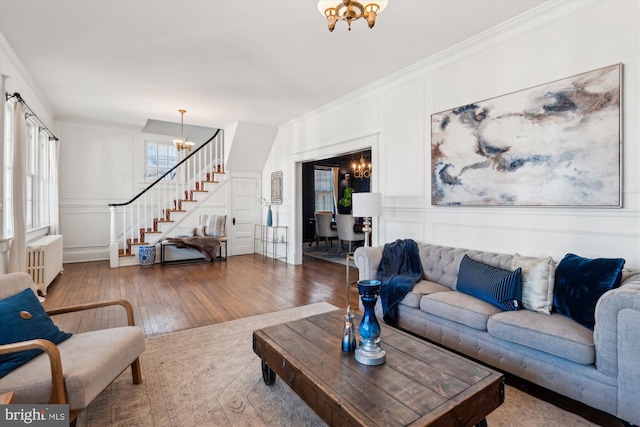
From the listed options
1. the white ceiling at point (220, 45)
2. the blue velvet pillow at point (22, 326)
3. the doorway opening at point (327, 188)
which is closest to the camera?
the blue velvet pillow at point (22, 326)

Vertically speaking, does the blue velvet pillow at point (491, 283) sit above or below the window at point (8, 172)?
below

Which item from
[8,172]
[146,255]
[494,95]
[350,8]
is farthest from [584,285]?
[146,255]

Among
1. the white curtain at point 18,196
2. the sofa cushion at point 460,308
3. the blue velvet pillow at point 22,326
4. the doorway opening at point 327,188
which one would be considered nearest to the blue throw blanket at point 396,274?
the sofa cushion at point 460,308

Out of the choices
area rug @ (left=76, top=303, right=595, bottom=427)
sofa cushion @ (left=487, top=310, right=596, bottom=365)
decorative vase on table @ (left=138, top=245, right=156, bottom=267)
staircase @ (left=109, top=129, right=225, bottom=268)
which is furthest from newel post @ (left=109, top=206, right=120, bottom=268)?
sofa cushion @ (left=487, top=310, right=596, bottom=365)

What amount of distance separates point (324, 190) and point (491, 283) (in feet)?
27.5

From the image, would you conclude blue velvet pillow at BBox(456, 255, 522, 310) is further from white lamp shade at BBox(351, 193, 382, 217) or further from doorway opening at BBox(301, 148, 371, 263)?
doorway opening at BBox(301, 148, 371, 263)

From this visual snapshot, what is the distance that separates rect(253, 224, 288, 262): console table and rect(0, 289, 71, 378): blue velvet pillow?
5022 millimetres

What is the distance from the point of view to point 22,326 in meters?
1.79

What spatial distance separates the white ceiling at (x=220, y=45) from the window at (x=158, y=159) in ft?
8.32

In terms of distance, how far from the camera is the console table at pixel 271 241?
23.2 feet

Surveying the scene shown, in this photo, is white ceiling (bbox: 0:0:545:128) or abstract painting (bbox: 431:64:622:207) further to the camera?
white ceiling (bbox: 0:0:545:128)

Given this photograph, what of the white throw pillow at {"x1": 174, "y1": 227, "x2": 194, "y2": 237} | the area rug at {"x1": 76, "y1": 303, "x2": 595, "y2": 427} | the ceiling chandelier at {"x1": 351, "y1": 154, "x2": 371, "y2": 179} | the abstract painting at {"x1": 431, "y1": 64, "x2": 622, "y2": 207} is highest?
the ceiling chandelier at {"x1": 351, "y1": 154, "x2": 371, "y2": 179}

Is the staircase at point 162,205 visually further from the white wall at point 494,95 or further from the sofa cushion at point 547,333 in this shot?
the sofa cushion at point 547,333

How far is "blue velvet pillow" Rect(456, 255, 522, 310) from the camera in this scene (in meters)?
2.46
